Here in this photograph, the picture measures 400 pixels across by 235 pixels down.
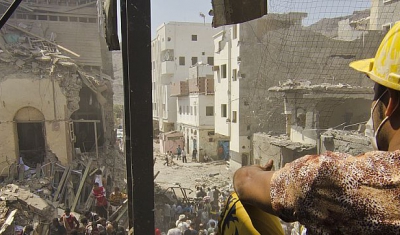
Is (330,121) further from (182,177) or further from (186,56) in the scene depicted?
(186,56)

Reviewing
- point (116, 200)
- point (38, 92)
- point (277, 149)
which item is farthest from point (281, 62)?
point (38, 92)

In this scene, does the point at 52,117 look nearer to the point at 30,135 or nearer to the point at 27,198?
the point at 30,135

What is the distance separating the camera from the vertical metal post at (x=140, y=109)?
3.50 feet

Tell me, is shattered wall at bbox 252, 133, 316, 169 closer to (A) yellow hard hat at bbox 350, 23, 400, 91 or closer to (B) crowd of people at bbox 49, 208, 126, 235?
(B) crowd of people at bbox 49, 208, 126, 235

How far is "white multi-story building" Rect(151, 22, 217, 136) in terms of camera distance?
35.3 m

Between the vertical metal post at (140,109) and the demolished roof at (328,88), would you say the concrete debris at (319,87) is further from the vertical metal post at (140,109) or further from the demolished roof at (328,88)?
the vertical metal post at (140,109)

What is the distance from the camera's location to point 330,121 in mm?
14656

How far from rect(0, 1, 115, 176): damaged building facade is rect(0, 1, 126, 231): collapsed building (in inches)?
1.5

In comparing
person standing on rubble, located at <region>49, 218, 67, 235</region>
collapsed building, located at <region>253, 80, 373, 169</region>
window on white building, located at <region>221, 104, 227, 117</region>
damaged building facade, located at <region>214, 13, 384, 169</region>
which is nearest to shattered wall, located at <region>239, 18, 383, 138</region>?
damaged building facade, located at <region>214, 13, 384, 169</region>

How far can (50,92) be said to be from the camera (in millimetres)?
14102

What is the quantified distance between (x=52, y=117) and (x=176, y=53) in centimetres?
2313

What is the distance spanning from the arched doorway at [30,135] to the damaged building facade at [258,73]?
11.8 metres

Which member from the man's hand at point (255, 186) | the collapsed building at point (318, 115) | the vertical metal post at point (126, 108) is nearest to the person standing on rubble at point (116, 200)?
the collapsed building at point (318, 115)

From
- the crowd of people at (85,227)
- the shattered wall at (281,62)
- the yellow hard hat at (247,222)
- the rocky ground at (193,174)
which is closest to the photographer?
the yellow hard hat at (247,222)
